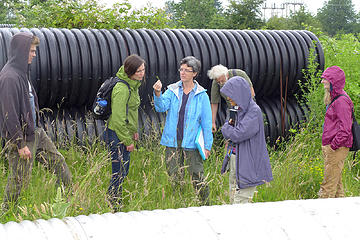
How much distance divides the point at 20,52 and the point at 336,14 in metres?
92.5

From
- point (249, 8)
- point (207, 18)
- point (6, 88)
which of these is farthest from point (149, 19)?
point (207, 18)

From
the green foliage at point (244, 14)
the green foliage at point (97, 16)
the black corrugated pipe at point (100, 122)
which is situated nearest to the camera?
the black corrugated pipe at point (100, 122)

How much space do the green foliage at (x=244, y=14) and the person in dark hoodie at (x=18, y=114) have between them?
103 ft

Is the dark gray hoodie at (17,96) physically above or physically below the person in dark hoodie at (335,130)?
above

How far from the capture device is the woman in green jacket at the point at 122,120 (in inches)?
200

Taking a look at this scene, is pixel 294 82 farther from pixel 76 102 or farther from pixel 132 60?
pixel 132 60

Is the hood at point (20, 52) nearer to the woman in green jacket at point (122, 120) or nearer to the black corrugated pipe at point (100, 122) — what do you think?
the woman in green jacket at point (122, 120)

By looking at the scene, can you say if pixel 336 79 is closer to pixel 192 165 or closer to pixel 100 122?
pixel 192 165

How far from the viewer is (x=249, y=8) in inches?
1409

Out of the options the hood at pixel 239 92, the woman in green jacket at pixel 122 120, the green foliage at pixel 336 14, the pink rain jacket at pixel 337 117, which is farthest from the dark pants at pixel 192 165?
the green foliage at pixel 336 14

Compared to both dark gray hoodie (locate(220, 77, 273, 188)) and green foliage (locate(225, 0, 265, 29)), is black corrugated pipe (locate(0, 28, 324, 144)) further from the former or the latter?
green foliage (locate(225, 0, 265, 29))

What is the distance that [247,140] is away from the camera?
4.74 meters

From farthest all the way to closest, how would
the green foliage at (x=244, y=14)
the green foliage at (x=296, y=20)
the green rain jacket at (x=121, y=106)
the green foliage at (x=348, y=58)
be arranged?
1. the green foliage at (x=296, y=20)
2. the green foliage at (x=244, y=14)
3. the green foliage at (x=348, y=58)
4. the green rain jacket at (x=121, y=106)

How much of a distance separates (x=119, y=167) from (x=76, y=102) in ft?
8.56
